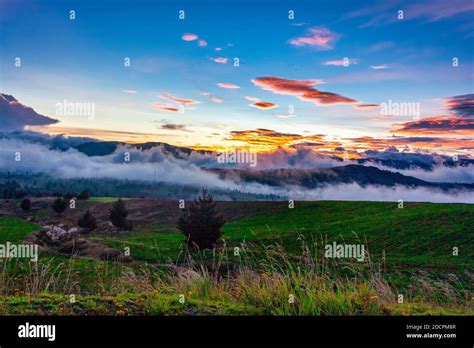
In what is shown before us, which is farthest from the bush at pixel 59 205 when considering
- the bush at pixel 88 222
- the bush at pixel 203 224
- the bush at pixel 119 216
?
the bush at pixel 203 224

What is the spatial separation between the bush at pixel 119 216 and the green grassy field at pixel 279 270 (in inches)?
11.7

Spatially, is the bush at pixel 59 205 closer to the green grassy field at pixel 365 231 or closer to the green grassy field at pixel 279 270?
the green grassy field at pixel 279 270

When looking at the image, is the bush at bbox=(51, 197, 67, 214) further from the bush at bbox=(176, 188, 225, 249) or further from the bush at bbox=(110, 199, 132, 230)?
the bush at bbox=(176, 188, 225, 249)

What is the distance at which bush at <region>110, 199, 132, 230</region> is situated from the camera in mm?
16375

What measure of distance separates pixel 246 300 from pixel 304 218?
712 centimetres

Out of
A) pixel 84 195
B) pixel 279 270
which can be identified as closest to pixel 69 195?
pixel 84 195

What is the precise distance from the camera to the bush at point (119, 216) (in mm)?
16375

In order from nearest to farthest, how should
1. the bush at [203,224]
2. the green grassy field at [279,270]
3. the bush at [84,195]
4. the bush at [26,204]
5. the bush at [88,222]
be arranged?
the green grassy field at [279,270] < the bush at [26,204] < the bush at [84,195] < the bush at [203,224] < the bush at [88,222]

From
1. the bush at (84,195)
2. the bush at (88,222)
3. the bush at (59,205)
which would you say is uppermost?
the bush at (84,195)

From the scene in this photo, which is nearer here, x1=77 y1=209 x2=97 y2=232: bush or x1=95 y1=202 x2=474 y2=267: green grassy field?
x1=95 y1=202 x2=474 y2=267: green grassy field

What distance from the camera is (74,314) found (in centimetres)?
855

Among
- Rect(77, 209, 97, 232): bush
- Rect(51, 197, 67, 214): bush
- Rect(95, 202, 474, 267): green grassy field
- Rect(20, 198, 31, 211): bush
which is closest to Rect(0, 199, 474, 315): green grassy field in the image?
Rect(95, 202, 474, 267): green grassy field

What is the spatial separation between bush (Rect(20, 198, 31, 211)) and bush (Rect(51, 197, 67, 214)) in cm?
87
